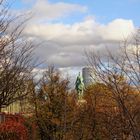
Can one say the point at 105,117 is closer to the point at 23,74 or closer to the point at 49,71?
the point at 49,71

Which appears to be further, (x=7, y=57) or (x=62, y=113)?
(x=62, y=113)

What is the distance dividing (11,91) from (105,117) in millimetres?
30047

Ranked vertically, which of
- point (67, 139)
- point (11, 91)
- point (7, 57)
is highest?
point (7, 57)

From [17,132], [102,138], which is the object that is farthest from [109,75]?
[102,138]

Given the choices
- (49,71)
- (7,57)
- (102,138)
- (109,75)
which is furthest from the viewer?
(49,71)

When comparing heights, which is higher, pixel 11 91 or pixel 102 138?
pixel 11 91

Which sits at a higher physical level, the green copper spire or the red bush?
the green copper spire

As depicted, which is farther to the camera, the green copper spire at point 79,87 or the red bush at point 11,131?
the green copper spire at point 79,87

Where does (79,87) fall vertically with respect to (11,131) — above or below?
above

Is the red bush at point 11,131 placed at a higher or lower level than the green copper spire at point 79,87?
lower

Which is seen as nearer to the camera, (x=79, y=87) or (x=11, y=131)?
(x=11, y=131)

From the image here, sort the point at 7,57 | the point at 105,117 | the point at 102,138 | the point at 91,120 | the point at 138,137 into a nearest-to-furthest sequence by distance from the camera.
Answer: the point at 138,137 → the point at 7,57 → the point at 105,117 → the point at 102,138 → the point at 91,120

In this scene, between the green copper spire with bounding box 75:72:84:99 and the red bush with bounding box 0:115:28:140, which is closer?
the red bush with bounding box 0:115:28:140

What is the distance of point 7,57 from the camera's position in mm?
13836
